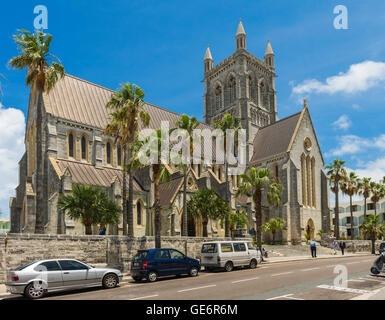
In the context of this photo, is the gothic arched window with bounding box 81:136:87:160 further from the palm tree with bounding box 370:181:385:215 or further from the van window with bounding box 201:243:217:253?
the palm tree with bounding box 370:181:385:215

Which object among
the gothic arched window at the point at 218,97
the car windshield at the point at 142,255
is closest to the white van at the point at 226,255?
the car windshield at the point at 142,255

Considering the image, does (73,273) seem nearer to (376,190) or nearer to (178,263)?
(178,263)

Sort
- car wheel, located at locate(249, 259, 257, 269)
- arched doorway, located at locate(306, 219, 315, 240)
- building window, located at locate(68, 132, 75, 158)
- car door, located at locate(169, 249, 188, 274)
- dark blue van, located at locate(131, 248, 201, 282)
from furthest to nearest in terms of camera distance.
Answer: arched doorway, located at locate(306, 219, 315, 240), building window, located at locate(68, 132, 75, 158), car wheel, located at locate(249, 259, 257, 269), car door, located at locate(169, 249, 188, 274), dark blue van, located at locate(131, 248, 201, 282)

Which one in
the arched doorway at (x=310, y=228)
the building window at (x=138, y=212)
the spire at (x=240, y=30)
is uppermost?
the spire at (x=240, y=30)

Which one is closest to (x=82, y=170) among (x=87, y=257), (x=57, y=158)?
(x=57, y=158)

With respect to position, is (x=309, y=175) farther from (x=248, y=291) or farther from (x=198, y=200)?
(x=248, y=291)

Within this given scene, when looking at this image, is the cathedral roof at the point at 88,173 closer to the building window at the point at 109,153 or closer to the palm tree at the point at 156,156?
the building window at the point at 109,153

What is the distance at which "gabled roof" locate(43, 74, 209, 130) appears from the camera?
35.5 meters

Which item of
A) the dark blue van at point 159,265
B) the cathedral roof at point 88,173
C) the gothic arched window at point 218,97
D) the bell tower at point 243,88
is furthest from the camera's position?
the gothic arched window at point 218,97

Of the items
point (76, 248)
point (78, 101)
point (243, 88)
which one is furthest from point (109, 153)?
point (243, 88)

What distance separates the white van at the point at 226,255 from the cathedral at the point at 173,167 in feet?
36.1

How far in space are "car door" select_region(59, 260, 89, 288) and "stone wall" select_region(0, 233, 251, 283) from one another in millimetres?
5617

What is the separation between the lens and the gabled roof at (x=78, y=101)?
35531 mm

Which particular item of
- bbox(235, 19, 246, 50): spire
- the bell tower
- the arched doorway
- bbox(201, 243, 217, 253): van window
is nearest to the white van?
bbox(201, 243, 217, 253): van window
